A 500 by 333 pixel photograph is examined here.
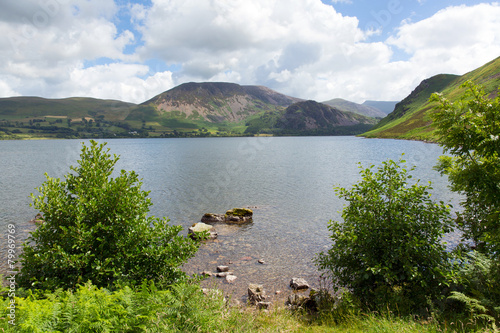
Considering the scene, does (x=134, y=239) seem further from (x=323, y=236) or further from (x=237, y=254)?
(x=323, y=236)

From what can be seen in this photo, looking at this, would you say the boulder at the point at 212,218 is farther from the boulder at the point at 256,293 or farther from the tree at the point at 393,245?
the tree at the point at 393,245

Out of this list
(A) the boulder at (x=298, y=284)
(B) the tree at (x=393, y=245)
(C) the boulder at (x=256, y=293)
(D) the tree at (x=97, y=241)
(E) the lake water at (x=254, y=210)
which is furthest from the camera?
(E) the lake water at (x=254, y=210)

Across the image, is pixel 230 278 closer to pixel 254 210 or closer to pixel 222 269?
pixel 222 269

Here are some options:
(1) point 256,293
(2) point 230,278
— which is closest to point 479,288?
(1) point 256,293

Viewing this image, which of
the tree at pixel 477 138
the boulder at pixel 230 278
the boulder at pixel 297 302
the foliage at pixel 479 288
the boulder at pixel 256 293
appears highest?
the tree at pixel 477 138

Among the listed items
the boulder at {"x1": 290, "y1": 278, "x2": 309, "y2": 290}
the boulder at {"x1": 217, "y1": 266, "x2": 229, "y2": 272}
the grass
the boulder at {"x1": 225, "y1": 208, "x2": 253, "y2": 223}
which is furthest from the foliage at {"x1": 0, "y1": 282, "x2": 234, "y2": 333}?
the boulder at {"x1": 225, "y1": 208, "x2": 253, "y2": 223}

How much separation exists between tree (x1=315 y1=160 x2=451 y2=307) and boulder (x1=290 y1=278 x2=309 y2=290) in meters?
6.02

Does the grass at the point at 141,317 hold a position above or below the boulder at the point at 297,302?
above

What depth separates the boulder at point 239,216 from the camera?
36.1m

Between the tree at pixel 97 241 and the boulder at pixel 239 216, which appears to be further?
the boulder at pixel 239 216

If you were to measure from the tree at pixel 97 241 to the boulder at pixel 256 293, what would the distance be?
273 inches

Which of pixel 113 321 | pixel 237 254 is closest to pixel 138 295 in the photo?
pixel 113 321

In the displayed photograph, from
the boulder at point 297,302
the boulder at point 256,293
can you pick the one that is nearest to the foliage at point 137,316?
the boulder at point 297,302

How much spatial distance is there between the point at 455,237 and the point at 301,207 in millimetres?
19269
